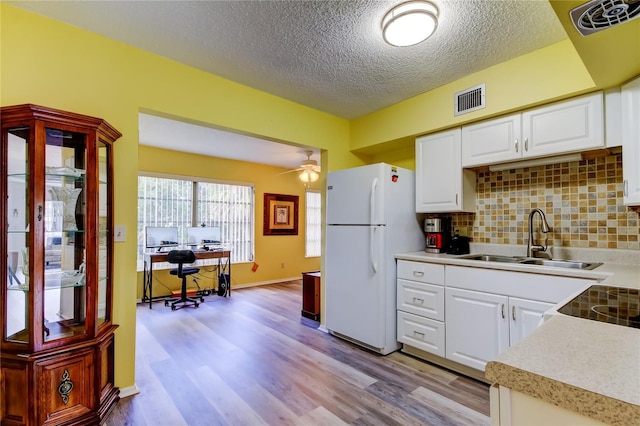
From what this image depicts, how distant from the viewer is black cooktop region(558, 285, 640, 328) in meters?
0.85

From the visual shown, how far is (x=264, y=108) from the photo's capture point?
2.83 meters

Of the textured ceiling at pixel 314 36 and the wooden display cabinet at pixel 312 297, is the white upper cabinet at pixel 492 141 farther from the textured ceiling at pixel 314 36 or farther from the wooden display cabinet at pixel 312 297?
the wooden display cabinet at pixel 312 297

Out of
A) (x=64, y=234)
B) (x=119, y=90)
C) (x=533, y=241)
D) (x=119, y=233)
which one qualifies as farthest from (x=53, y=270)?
(x=533, y=241)

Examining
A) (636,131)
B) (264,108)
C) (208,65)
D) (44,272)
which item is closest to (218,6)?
(208,65)

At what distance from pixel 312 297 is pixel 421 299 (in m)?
1.53

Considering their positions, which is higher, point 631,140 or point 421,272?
point 631,140

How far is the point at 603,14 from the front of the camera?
1.17 m

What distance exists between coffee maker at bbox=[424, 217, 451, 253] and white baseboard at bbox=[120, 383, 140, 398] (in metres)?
2.62

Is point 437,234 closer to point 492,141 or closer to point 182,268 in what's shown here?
point 492,141

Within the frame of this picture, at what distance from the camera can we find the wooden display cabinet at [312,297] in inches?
145

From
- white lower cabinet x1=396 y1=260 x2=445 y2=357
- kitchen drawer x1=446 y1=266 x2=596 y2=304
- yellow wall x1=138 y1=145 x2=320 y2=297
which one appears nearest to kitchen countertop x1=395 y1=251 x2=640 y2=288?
kitchen drawer x1=446 y1=266 x2=596 y2=304

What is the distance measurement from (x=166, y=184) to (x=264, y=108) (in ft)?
9.61

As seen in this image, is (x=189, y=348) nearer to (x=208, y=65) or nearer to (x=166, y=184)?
(x=208, y=65)

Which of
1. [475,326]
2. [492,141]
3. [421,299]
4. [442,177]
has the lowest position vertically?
[475,326]
